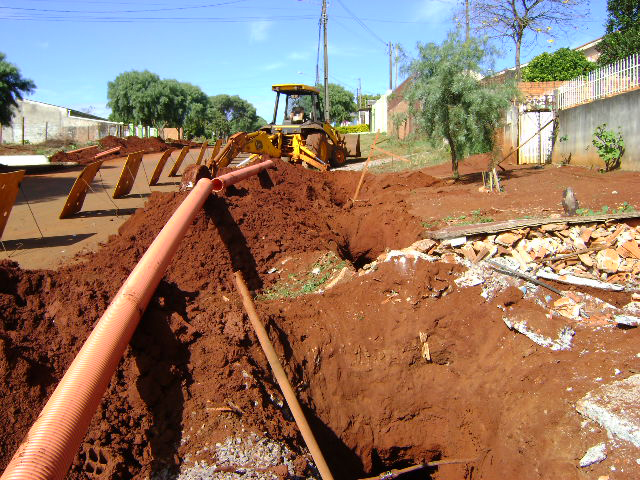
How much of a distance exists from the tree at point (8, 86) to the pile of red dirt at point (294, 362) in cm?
2359

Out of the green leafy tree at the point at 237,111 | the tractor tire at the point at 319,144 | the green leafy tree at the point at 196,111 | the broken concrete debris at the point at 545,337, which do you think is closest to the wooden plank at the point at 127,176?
the tractor tire at the point at 319,144

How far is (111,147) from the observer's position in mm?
26344

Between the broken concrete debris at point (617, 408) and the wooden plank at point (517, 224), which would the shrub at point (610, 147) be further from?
the broken concrete debris at point (617, 408)

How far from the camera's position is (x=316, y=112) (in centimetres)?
1791

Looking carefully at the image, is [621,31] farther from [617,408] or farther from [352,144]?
[617,408]

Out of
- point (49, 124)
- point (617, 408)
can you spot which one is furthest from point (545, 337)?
point (49, 124)

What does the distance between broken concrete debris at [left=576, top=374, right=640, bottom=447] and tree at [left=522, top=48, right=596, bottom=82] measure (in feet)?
75.2

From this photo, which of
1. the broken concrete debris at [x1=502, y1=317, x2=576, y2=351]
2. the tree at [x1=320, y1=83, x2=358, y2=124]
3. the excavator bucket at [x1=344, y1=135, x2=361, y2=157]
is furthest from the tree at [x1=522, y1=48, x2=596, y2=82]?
the tree at [x1=320, y1=83, x2=358, y2=124]

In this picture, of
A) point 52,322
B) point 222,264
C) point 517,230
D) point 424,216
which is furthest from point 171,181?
point 52,322

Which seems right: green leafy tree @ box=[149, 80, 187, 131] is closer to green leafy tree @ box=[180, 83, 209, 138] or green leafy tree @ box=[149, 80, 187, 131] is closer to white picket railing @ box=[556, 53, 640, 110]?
green leafy tree @ box=[180, 83, 209, 138]

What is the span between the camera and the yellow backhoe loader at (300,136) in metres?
13.9

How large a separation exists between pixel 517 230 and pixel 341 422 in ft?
14.1

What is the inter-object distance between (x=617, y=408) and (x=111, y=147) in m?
26.7

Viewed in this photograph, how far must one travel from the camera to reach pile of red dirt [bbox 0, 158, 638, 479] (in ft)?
11.6
